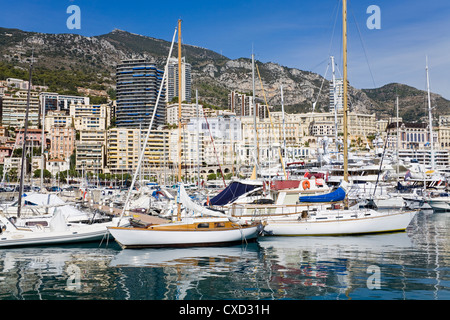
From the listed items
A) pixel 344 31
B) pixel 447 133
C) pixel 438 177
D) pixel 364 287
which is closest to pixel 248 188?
pixel 344 31

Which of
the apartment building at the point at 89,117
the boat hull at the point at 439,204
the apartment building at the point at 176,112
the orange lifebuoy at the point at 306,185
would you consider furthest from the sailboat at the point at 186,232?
the apartment building at the point at 176,112

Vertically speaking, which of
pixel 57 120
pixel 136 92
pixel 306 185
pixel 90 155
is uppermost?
pixel 136 92

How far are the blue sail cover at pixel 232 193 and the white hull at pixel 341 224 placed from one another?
12.2ft

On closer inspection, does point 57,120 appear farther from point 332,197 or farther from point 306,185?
point 332,197

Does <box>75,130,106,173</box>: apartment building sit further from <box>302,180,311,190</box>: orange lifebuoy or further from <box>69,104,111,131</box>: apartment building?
<box>302,180,311,190</box>: orange lifebuoy

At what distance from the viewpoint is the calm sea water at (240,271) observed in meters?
11.4

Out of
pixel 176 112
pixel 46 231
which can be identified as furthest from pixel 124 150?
pixel 46 231

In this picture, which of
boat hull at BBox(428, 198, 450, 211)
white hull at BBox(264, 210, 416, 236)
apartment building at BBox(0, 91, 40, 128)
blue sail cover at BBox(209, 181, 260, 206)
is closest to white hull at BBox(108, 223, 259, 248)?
white hull at BBox(264, 210, 416, 236)

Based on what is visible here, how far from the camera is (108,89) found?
19200cm

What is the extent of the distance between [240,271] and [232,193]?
11961mm

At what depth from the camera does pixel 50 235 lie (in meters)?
20.6

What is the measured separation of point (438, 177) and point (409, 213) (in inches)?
1331

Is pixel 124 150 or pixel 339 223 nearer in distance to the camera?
pixel 339 223
